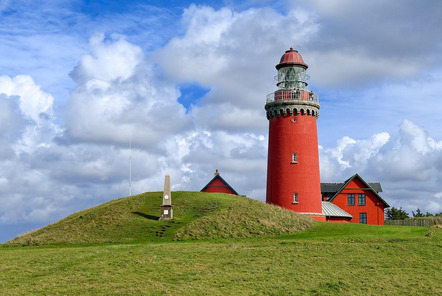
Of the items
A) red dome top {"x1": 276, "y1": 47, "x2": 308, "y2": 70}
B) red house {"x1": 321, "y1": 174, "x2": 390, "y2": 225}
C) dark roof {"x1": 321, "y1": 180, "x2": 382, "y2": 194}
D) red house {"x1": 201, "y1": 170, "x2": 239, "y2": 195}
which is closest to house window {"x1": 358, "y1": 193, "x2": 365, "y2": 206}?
red house {"x1": 321, "y1": 174, "x2": 390, "y2": 225}

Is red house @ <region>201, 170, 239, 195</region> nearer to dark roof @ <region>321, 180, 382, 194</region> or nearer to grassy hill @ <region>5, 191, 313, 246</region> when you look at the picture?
dark roof @ <region>321, 180, 382, 194</region>

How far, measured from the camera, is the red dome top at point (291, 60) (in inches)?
1933

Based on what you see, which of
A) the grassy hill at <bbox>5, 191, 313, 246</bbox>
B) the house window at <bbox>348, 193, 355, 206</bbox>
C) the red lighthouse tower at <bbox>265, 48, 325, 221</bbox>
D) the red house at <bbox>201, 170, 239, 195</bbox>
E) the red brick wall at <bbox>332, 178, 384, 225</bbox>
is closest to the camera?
the grassy hill at <bbox>5, 191, 313, 246</bbox>

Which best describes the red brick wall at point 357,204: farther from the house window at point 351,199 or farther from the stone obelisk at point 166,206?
the stone obelisk at point 166,206

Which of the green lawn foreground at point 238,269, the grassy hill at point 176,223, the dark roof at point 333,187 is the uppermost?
the dark roof at point 333,187

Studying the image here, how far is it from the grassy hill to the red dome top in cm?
1401

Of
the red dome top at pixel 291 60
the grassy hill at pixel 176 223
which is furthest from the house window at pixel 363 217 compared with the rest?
the red dome top at pixel 291 60

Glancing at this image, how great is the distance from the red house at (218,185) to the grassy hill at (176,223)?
13.5 m

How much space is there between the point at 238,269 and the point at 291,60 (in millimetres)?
30287

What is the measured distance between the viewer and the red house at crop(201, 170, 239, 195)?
61.1 metres

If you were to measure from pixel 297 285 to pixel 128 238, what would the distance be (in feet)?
62.1

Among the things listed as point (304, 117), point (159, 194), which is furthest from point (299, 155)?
point (159, 194)

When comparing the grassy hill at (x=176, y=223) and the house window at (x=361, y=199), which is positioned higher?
the house window at (x=361, y=199)

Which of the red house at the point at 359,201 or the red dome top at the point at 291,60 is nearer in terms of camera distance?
the red dome top at the point at 291,60
